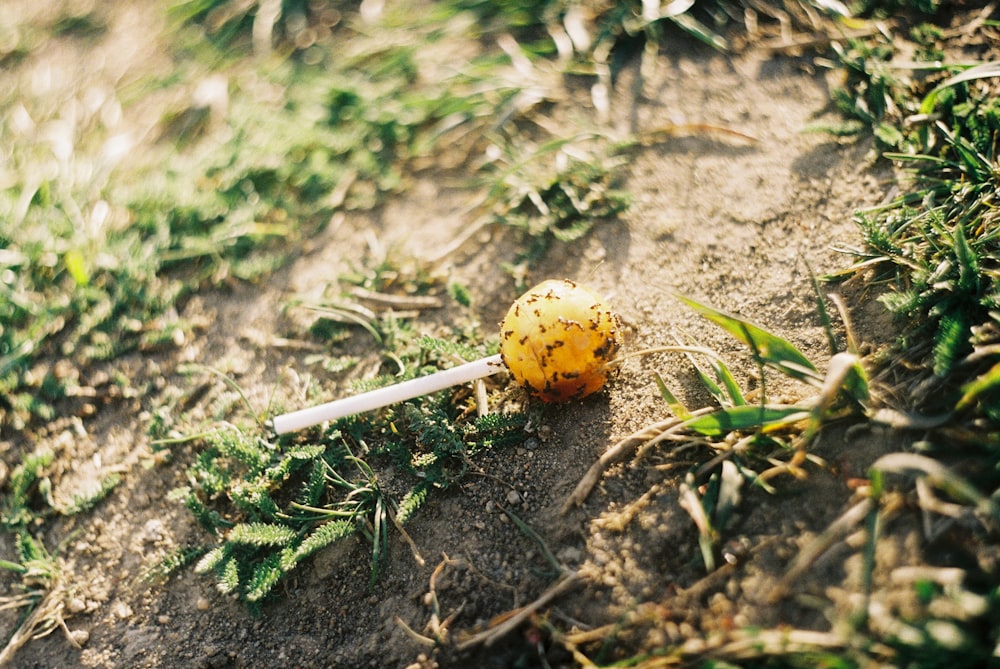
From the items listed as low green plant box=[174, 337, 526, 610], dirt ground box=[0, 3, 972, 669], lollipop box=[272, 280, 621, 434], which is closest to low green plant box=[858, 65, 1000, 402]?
dirt ground box=[0, 3, 972, 669]

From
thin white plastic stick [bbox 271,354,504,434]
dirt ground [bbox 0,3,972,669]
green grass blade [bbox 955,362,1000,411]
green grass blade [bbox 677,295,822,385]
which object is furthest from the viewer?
thin white plastic stick [bbox 271,354,504,434]

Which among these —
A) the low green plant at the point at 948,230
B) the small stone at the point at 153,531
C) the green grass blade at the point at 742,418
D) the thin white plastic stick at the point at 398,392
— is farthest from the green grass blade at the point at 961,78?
the small stone at the point at 153,531

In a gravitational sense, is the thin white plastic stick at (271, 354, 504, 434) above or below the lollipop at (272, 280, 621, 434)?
below

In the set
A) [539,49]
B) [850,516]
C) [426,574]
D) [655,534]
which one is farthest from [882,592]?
[539,49]

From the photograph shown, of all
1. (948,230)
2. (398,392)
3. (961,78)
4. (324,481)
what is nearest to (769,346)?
(948,230)

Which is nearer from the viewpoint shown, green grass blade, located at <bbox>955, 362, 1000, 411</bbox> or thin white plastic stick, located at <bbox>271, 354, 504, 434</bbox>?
green grass blade, located at <bbox>955, 362, 1000, 411</bbox>

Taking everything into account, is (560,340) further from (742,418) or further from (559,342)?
(742,418)

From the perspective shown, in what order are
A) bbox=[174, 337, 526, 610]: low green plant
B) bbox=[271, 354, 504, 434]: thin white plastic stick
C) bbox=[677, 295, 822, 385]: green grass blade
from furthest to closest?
bbox=[271, 354, 504, 434]: thin white plastic stick → bbox=[174, 337, 526, 610]: low green plant → bbox=[677, 295, 822, 385]: green grass blade

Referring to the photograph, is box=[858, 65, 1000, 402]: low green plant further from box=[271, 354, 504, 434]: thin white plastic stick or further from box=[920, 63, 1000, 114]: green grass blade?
box=[271, 354, 504, 434]: thin white plastic stick
